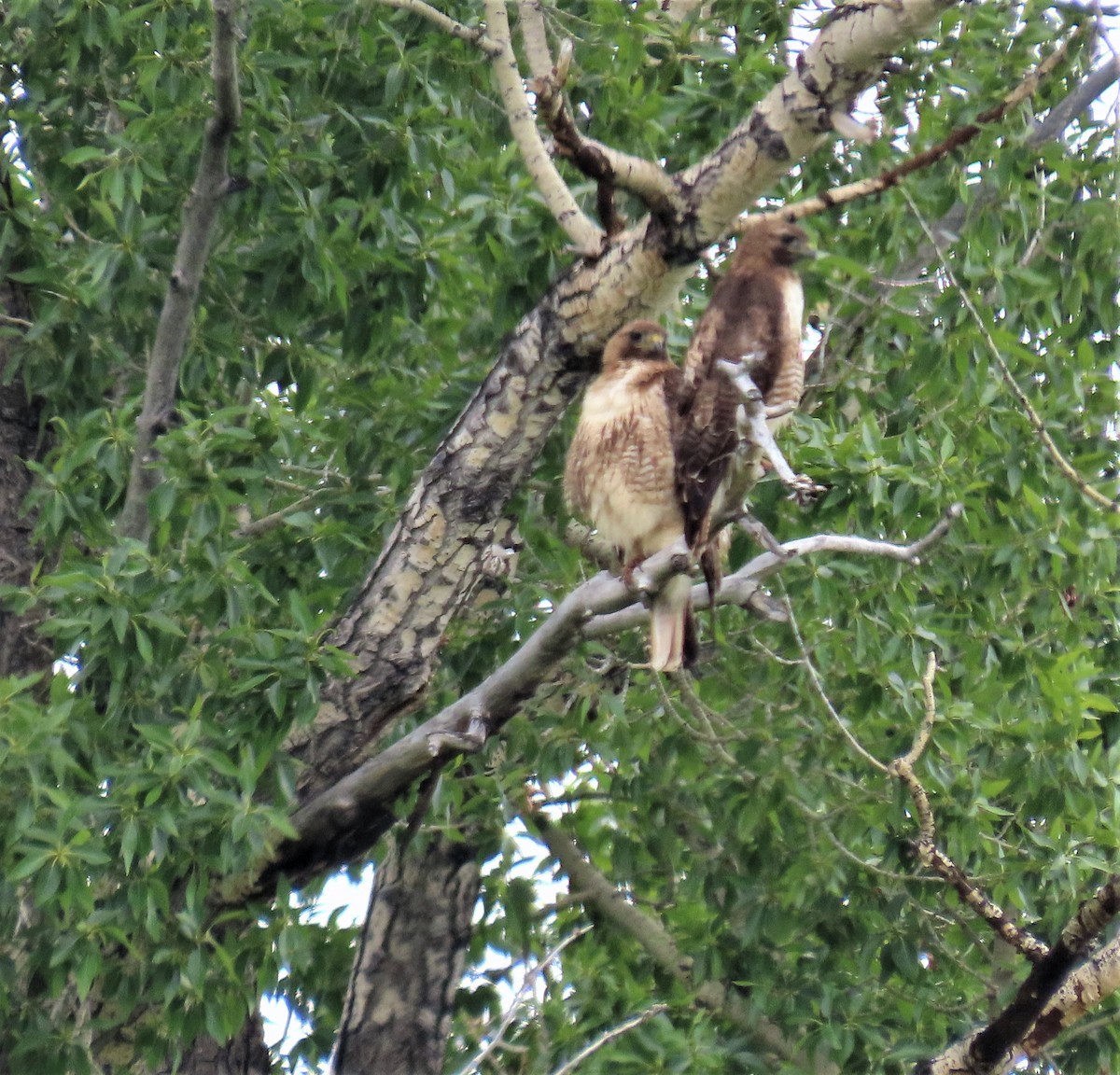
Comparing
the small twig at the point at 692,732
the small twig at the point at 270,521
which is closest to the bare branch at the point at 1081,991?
the small twig at the point at 692,732

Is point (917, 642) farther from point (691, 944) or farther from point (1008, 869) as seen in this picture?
point (691, 944)

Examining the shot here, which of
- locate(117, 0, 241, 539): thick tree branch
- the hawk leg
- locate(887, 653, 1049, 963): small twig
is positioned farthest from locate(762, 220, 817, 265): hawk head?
locate(887, 653, 1049, 963): small twig

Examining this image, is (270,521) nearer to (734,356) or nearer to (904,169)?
(734,356)

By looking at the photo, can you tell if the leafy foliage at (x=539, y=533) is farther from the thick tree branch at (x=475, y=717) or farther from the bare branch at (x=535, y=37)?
the bare branch at (x=535, y=37)

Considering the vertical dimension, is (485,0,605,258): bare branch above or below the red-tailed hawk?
above

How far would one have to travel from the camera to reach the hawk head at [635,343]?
168 inches

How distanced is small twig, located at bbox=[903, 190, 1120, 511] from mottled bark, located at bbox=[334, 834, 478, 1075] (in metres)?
2.00

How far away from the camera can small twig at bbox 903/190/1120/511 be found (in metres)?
4.05

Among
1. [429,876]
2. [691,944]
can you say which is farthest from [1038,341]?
[429,876]

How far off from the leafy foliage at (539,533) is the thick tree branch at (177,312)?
8 cm

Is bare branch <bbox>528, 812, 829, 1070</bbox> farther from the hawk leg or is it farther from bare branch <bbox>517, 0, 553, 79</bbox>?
bare branch <bbox>517, 0, 553, 79</bbox>

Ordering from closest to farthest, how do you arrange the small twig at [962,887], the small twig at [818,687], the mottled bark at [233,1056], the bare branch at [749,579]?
the small twig at [962,887] → the bare branch at [749,579] → the small twig at [818,687] → the mottled bark at [233,1056]

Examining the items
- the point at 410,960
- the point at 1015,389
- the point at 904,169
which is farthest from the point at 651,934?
the point at 904,169

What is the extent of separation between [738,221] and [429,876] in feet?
7.00
